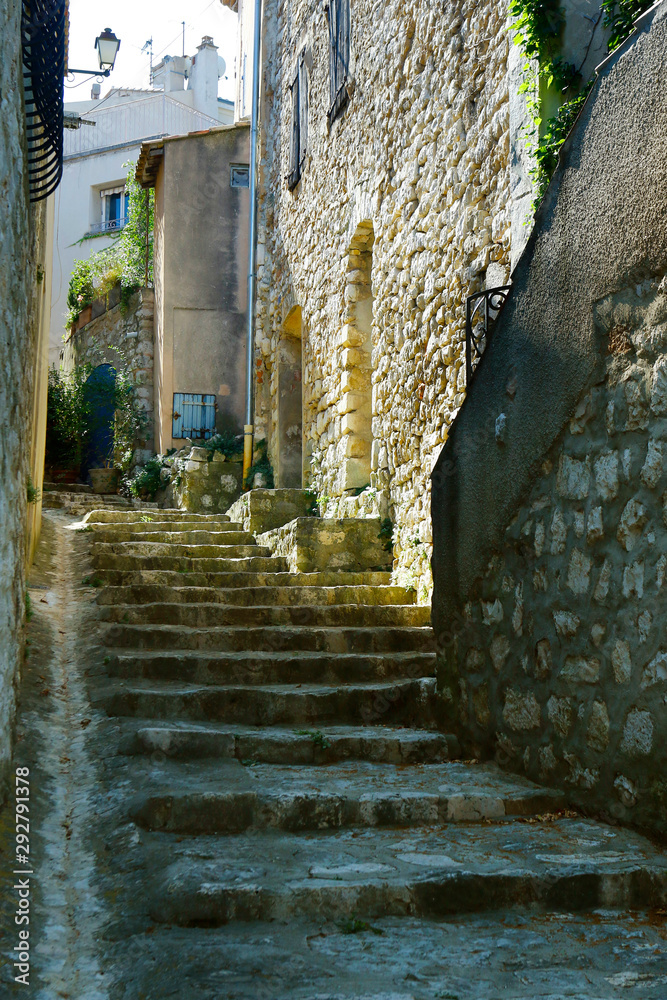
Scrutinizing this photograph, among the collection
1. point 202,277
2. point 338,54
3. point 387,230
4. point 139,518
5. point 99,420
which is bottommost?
point 139,518

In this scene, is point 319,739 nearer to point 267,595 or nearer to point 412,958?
point 412,958

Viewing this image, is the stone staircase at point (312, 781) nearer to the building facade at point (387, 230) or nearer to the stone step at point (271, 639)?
the stone step at point (271, 639)

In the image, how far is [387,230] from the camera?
671 centimetres

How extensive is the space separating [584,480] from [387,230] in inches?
165

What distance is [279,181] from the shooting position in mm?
10672

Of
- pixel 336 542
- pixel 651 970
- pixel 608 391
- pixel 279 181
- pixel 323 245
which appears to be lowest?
pixel 651 970

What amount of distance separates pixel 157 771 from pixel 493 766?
4.19 ft

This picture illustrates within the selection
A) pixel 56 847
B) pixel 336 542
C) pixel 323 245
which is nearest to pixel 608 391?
pixel 56 847

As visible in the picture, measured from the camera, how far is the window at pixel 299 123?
31.3 feet

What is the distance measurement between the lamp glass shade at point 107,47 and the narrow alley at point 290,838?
24.8ft

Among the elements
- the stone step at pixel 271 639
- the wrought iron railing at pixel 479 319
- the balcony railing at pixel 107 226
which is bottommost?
the stone step at pixel 271 639

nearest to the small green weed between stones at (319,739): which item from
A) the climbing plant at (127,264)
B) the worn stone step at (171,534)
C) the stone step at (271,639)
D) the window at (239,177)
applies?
the stone step at (271,639)

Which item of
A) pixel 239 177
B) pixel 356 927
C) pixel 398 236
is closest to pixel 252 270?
pixel 239 177

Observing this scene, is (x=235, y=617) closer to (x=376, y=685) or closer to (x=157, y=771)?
(x=376, y=685)
